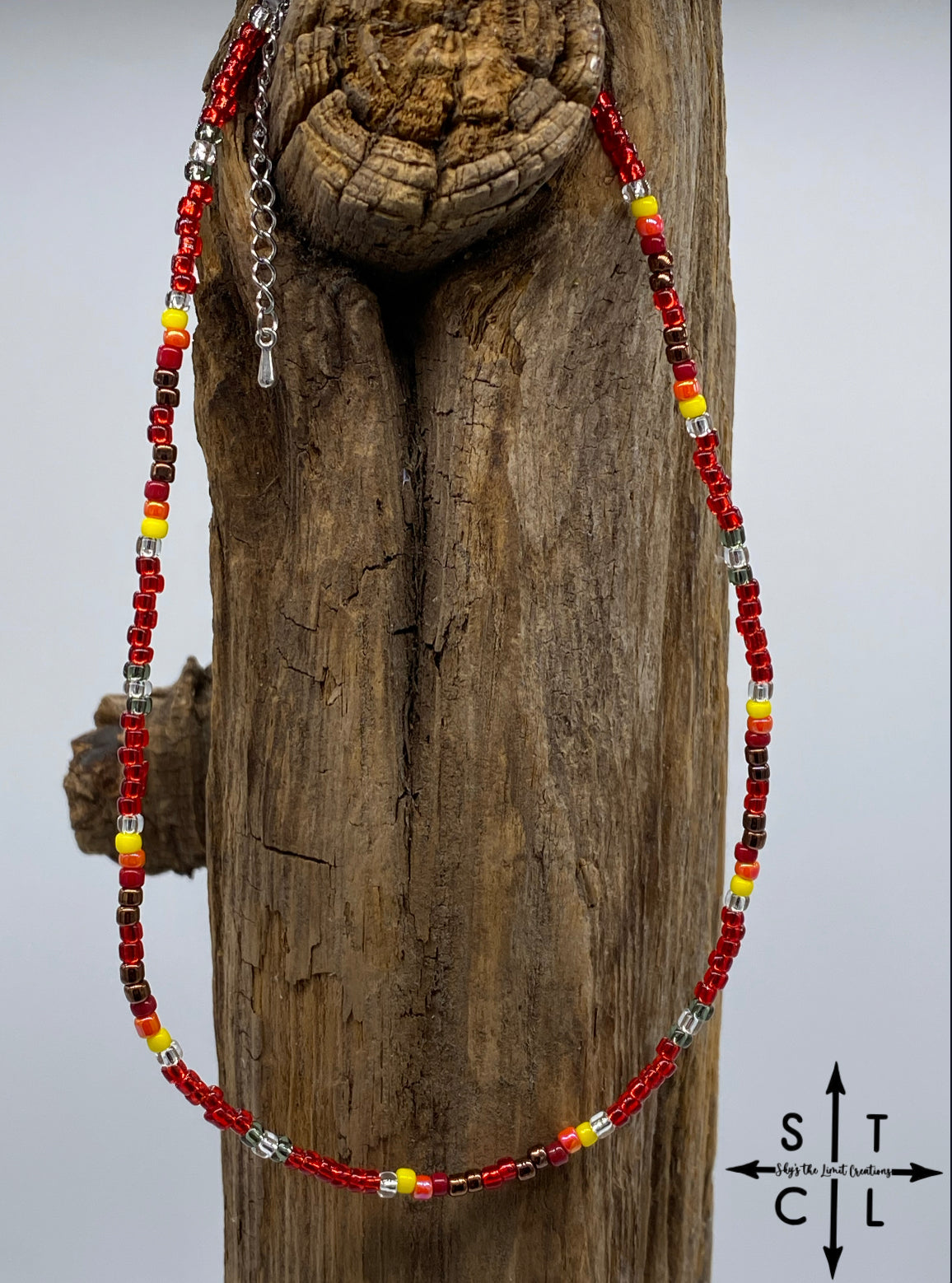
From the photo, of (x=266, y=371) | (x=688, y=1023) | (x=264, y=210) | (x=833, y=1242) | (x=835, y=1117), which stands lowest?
(x=833, y=1242)

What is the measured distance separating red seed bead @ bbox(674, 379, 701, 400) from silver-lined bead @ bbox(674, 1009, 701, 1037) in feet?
1.89

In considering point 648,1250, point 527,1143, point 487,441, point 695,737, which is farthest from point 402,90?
point 648,1250

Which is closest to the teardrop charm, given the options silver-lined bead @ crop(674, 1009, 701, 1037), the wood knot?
the wood knot

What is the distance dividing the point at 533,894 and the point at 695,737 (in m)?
0.23

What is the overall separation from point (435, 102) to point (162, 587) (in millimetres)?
466

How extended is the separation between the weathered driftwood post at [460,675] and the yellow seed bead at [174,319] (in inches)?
2.2

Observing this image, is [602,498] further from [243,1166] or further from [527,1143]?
[243,1166]

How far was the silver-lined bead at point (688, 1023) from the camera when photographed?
1.26 m

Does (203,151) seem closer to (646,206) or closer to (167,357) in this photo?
(167,357)

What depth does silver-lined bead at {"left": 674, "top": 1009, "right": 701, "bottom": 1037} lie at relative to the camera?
1.26m

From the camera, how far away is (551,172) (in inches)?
41.8

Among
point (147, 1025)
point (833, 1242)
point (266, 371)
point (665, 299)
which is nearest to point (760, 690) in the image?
point (665, 299)

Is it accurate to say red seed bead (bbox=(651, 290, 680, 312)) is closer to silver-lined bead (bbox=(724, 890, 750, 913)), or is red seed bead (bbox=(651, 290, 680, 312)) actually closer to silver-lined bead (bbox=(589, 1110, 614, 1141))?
silver-lined bead (bbox=(724, 890, 750, 913))

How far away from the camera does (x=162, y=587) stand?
1.18m
